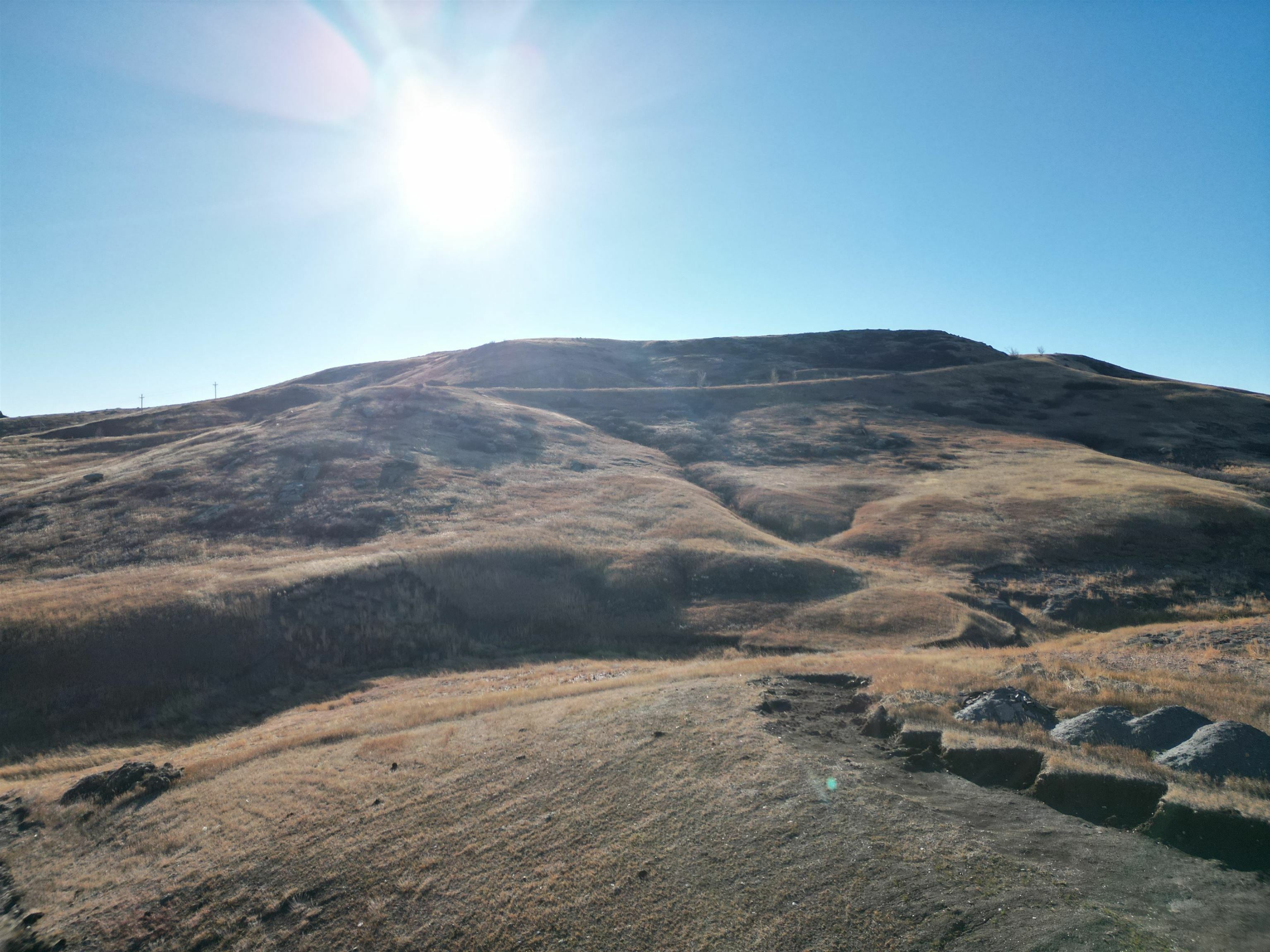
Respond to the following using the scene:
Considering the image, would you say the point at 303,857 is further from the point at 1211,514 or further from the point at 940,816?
the point at 1211,514

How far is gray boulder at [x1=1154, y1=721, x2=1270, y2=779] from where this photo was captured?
30.2 feet

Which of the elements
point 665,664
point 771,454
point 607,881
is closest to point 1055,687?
point 607,881

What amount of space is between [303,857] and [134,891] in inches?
109

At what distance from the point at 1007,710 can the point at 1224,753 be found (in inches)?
128

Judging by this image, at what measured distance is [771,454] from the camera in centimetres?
6750

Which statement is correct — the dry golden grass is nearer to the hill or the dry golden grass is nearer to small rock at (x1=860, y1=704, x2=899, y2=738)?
the hill

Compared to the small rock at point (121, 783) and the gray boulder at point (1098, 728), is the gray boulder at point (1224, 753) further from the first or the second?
the small rock at point (121, 783)

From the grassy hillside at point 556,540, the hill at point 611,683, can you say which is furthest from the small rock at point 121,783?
the grassy hillside at point 556,540

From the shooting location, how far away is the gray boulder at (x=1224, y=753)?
30.2 feet

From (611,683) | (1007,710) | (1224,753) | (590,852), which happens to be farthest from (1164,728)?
(611,683)

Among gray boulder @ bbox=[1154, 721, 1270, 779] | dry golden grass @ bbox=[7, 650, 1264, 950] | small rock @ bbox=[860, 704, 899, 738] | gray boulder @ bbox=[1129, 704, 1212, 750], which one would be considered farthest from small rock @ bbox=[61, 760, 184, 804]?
gray boulder @ bbox=[1154, 721, 1270, 779]

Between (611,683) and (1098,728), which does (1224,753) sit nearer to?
(1098,728)

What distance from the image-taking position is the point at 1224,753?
374 inches

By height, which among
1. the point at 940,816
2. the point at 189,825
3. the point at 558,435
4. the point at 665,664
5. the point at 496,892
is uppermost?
the point at 558,435
